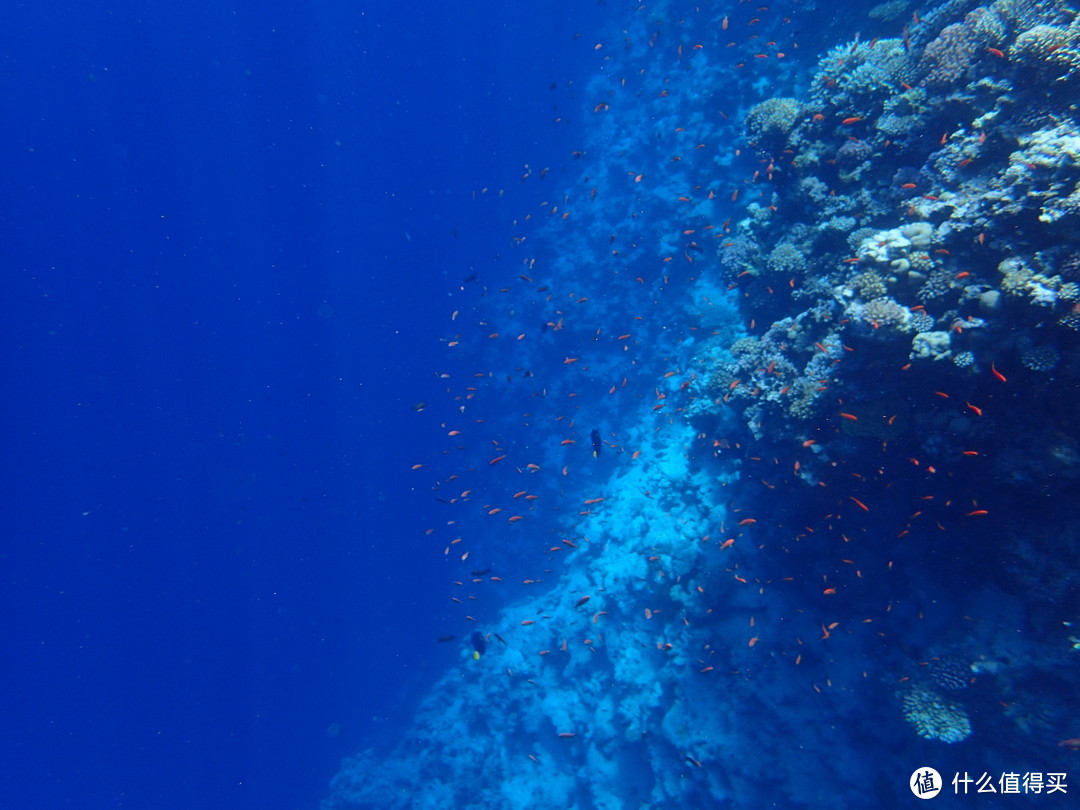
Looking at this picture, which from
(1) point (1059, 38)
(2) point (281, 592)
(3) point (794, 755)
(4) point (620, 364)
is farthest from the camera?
(2) point (281, 592)

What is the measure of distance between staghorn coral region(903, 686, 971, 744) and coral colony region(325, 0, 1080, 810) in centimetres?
4

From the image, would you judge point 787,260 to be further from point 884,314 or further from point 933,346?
point 933,346

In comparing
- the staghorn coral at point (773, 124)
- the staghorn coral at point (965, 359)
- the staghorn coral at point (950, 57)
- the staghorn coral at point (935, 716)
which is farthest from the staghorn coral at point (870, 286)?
the staghorn coral at point (935, 716)

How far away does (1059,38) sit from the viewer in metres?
5.63

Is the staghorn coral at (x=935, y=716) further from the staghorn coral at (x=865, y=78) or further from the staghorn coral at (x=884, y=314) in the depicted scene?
the staghorn coral at (x=865, y=78)

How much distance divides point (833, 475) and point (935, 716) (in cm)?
353

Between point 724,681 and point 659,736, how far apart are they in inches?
110

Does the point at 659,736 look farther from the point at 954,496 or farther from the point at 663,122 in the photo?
the point at 663,122

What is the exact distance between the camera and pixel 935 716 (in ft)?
21.9

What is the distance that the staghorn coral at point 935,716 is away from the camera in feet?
21.5

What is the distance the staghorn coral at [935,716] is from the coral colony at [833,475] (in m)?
0.04

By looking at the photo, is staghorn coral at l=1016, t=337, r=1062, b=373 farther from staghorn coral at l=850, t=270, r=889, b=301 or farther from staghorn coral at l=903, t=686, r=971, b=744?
staghorn coral at l=903, t=686, r=971, b=744

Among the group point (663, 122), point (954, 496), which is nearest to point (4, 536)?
point (663, 122)

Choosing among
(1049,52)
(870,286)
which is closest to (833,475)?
(870,286)
